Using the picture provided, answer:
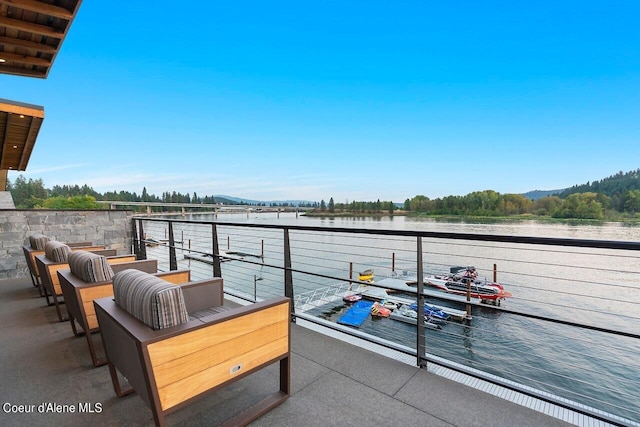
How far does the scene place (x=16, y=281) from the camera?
15.7 ft

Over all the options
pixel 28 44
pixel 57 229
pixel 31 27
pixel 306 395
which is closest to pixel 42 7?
pixel 31 27

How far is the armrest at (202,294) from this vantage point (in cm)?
213

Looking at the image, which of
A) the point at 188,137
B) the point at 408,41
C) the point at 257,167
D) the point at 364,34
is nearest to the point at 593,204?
the point at 408,41

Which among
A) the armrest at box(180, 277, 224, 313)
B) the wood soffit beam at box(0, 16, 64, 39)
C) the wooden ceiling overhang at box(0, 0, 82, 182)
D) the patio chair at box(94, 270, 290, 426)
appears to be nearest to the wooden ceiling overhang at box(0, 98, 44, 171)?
the wooden ceiling overhang at box(0, 0, 82, 182)

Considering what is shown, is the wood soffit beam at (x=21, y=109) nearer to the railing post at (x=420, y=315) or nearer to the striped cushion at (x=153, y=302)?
the striped cushion at (x=153, y=302)

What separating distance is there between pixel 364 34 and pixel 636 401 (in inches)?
605

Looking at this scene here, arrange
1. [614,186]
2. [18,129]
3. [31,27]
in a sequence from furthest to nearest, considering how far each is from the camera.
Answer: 1. [614,186]
2. [18,129]
3. [31,27]

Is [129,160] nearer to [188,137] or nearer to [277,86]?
[188,137]

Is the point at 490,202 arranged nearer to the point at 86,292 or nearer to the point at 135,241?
the point at 135,241

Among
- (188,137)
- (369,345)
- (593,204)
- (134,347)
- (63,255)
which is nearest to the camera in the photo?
(134,347)

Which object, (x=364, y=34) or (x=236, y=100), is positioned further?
(x=236, y=100)

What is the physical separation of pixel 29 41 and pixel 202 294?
4241 millimetres

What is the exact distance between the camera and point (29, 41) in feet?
12.6

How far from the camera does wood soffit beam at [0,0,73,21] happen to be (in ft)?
9.64
